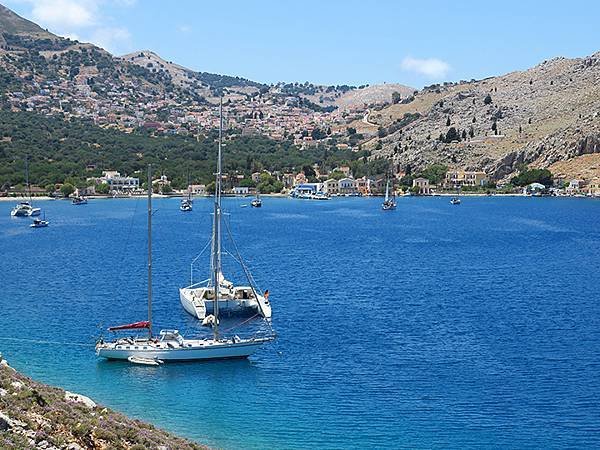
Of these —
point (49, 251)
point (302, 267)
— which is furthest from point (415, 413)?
point (49, 251)

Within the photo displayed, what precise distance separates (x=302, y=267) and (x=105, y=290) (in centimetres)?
1536

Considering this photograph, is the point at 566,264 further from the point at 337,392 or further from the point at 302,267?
the point at 337,392

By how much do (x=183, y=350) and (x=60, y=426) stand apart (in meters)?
13.1

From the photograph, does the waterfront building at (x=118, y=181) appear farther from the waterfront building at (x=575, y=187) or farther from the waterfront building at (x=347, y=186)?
the waterfront building at (x=575, y=187)

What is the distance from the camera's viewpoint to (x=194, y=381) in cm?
2888

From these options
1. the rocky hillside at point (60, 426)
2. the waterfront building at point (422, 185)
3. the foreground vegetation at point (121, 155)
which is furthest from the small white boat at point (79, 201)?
the rocky hillside at point (60, 426)

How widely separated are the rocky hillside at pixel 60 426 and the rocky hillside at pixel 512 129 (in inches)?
5759

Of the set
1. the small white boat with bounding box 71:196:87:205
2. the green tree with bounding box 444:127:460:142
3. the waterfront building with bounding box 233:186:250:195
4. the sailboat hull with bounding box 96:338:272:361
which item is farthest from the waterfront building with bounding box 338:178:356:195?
the sailboat hull with bounding box 96:338:272:361

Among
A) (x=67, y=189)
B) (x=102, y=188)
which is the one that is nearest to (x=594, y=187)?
(x=102, y=188)

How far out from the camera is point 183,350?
30469 mm

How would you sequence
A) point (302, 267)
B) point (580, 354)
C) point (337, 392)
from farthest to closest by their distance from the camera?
point (302, 267) → point (580, 354) → point (337, 392)

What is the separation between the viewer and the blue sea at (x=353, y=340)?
2512cm

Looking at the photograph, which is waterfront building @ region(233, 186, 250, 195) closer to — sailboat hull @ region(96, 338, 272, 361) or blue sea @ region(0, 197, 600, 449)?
blue sea @ region(0, 197, 600, 449)

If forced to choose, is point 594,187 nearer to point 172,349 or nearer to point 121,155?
point 121,155
